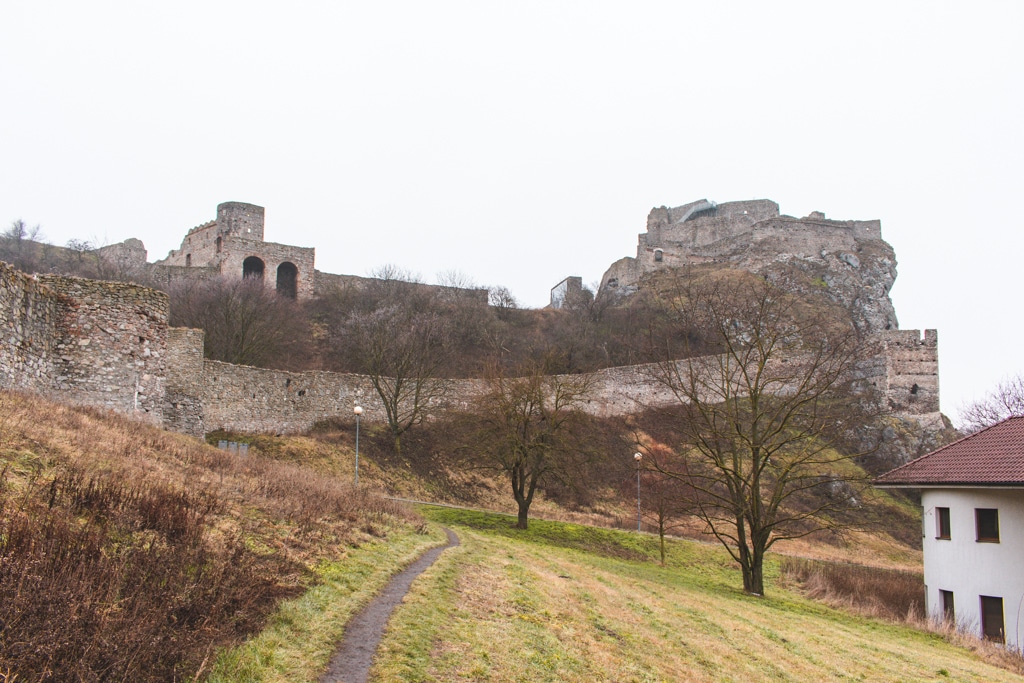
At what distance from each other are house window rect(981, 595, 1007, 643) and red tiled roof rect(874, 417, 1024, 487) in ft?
9.25

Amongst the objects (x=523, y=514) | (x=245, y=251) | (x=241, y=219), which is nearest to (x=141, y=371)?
(x=523, y=514)

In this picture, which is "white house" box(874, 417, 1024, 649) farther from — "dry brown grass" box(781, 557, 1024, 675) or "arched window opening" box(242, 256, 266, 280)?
"arched window opening" box(242, 256, 266, 280)

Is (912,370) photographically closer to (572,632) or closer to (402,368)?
(402,368)

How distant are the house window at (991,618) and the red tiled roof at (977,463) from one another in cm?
282

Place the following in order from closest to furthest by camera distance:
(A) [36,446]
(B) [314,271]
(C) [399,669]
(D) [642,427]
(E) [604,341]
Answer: (C) [399,669] < (A) [36,446] < (D) [642,427] < (E) [604,341] < (B) [314,271]

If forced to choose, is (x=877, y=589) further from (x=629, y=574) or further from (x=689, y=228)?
(x=689, y=228)

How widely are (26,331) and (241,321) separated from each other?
76.0ft

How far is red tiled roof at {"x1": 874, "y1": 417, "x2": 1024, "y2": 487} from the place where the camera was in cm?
1777

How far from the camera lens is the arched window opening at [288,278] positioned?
1876 inches

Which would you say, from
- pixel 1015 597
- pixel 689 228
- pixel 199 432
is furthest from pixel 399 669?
pixel 689 228

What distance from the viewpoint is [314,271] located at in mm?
48812

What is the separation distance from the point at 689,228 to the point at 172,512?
200 ft

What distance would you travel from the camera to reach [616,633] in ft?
30.7

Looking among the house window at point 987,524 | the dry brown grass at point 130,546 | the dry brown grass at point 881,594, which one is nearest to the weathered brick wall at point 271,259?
the dry brown grass at point 881,594
